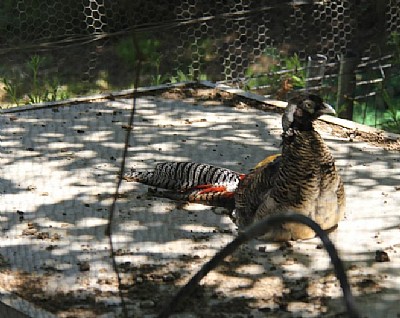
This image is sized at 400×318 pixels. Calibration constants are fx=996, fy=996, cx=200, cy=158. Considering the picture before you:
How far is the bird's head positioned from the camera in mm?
4641

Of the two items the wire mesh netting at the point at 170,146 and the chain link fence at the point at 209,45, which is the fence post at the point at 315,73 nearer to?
the wire mesh netting at the point at 170,146

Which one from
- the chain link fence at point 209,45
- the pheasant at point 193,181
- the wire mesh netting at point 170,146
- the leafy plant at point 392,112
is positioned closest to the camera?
the wire mesh netting at point 170,146

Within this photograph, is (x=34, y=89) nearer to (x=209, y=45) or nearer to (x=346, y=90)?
(x=209, y=45)

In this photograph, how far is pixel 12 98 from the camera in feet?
24.5

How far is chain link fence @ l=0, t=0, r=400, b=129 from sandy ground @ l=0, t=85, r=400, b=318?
93 cm

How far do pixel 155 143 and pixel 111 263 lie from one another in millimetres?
1806

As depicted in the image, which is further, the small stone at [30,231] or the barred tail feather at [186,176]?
the barred tail feather at [186,176]

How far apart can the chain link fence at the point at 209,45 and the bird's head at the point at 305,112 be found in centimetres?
259

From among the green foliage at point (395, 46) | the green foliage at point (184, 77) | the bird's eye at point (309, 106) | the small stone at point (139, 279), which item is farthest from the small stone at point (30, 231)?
the green foliage at point (395, 46)

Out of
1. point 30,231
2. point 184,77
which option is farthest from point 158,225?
point 184,77

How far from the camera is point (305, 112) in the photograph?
4645 millimetres

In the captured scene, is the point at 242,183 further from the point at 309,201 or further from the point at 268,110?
the point at 268,110

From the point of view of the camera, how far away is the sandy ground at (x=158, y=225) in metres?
4.01

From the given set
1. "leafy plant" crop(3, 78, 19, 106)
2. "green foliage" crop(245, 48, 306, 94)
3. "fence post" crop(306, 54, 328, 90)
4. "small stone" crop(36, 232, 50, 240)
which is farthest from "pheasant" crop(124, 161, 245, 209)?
"leafy plant" crop(3, 78, 19, 106)
